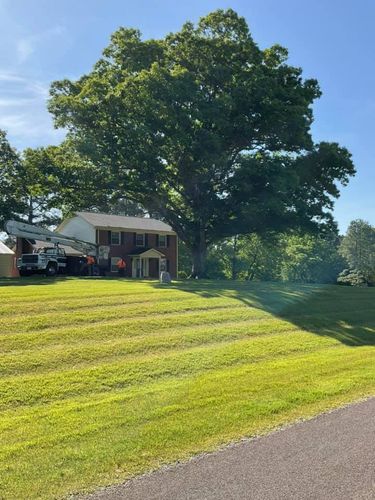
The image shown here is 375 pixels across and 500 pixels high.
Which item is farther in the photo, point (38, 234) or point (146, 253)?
point (146, 253)

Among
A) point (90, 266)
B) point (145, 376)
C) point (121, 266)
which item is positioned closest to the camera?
point (145, 376)

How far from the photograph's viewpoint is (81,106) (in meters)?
31.0

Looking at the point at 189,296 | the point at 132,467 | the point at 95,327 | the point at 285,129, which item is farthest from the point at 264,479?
the point at 285,129

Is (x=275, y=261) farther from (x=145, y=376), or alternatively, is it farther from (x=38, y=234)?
(x=145, y=376)

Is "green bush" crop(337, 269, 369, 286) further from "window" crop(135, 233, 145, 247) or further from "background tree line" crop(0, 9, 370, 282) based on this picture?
"window" crop(135, 233, 145, 247)

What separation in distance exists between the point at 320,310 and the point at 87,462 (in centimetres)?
1452

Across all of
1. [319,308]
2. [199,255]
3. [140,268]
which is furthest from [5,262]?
[319,308]

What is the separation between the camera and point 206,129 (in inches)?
1176

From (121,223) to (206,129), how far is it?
61.0 ft

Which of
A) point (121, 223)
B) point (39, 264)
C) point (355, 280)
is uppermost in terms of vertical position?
point (121, 223)

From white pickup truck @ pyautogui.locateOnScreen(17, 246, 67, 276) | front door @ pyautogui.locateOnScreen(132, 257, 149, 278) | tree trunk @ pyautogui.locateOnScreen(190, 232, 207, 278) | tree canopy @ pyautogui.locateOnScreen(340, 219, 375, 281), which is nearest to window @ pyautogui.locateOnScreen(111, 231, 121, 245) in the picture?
front door @ pyautogui.locateOnScreen(132, 257, 149, 278)

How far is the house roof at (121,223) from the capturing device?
145 feet

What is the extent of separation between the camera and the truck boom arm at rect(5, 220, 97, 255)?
30.5m

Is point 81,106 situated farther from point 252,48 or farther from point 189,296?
point 189,296
